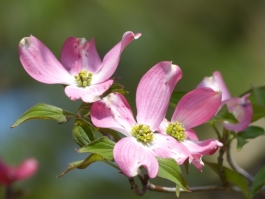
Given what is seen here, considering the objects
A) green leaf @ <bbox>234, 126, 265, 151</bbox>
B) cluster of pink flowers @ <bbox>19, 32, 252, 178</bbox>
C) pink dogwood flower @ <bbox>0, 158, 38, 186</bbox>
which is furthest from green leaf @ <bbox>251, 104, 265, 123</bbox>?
pink dogwood flower @ <bbox>0, 158, 38, 186</bbox>

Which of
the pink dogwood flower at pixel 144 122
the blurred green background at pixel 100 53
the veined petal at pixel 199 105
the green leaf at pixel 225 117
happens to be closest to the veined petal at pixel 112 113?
the pink dogwood flower at pixel 144 122

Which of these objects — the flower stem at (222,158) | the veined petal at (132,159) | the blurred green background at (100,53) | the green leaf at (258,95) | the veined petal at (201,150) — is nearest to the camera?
the veined petal at (132,159)

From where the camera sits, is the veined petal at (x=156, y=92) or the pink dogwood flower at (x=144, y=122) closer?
the pink dogwood flower at (x=144, y=122)

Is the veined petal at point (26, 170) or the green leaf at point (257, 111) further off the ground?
the green leaf at point (257, 111)

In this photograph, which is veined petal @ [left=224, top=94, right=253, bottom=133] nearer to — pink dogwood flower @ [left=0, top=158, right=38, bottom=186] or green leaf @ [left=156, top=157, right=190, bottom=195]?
green leaf @ [left=156, top=157, right=190, bottom=195]

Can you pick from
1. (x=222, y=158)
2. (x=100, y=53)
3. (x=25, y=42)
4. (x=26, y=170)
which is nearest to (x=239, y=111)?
(x=222, y=158)

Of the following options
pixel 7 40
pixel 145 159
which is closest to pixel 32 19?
pixel 7 40

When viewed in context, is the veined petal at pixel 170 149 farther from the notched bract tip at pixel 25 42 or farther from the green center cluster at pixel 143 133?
the notched bract tip at pixel 25 42
